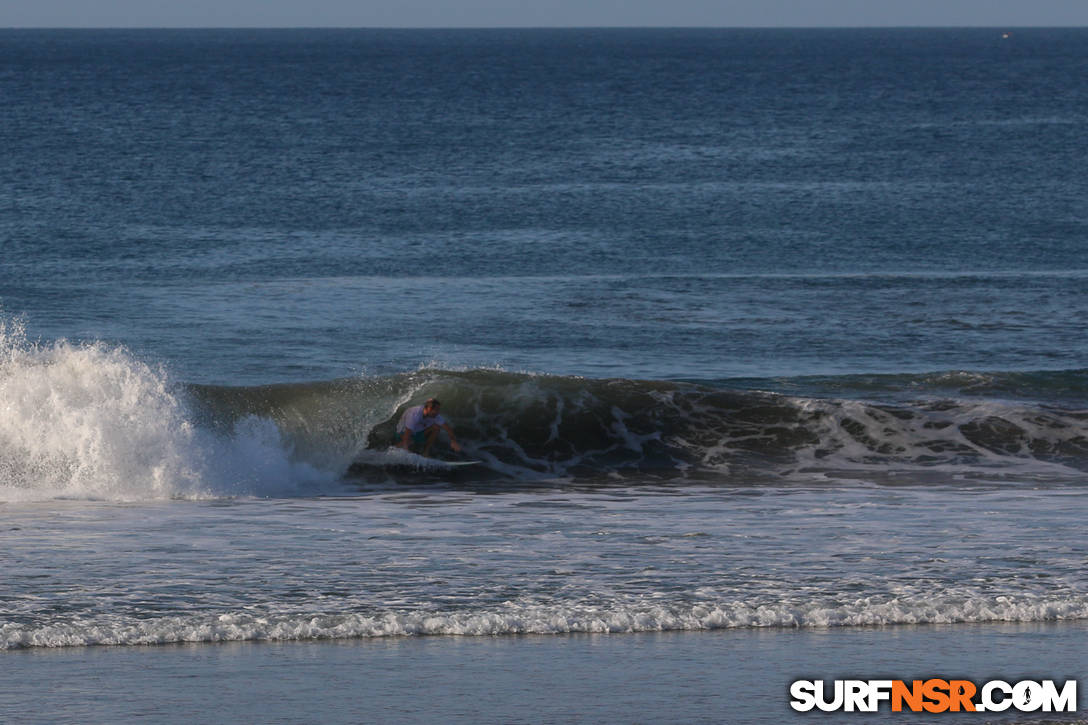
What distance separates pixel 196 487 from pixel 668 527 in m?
5.42

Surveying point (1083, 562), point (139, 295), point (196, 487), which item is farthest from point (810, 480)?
point (139, 295)

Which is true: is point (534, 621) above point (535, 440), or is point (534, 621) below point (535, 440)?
above

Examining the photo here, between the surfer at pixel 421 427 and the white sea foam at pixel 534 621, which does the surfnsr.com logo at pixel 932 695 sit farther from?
the surfer at pixel 421 427

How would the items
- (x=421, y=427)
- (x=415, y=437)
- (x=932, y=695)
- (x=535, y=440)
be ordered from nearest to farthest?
(x=932, y=695) → (x=415, y=437) → (x=421, y=427) → (x=535, y=440)

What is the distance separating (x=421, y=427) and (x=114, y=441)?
3.85 metres

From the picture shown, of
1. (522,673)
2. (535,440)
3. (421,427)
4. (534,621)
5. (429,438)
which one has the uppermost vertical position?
(522,673)

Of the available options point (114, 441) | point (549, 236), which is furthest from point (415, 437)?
point (549, 236)

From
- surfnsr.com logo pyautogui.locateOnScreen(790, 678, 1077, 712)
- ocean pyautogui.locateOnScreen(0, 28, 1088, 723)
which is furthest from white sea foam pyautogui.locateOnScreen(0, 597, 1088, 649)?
surfnsr.com logo pyautogui.locateOnScreen(790, 678, 1077, 712)

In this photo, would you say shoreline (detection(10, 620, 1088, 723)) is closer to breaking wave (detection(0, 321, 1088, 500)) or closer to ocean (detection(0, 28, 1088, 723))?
ocean (detection(0, 28, 1088, 723))

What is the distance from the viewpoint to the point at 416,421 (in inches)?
801

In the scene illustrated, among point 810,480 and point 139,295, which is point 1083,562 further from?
point 139,295

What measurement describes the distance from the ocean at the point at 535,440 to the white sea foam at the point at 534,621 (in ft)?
0.11

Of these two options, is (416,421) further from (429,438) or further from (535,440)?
(535,440)

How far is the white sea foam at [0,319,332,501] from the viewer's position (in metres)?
17.5
